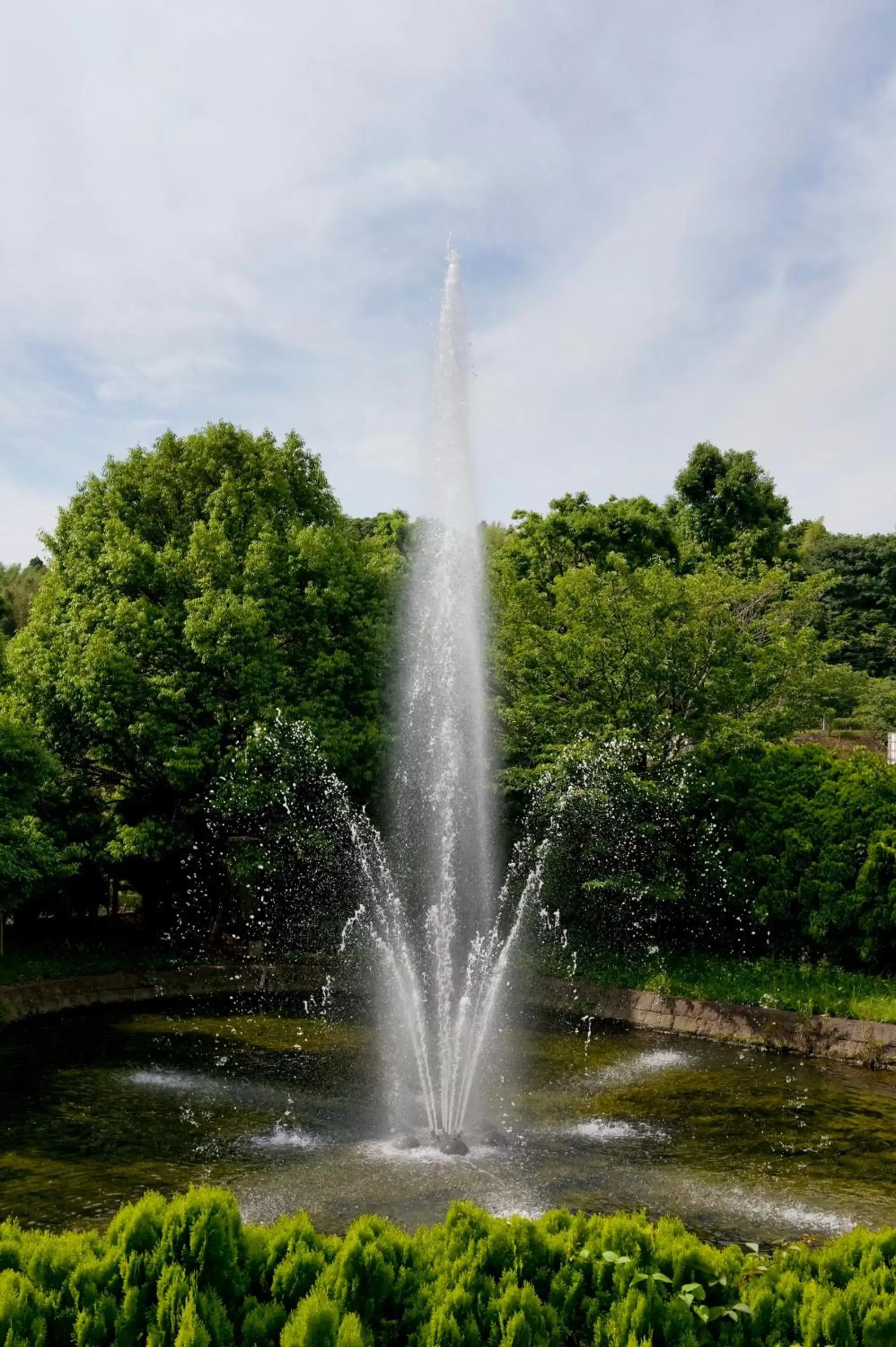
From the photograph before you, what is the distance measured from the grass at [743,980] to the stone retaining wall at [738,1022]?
209mm

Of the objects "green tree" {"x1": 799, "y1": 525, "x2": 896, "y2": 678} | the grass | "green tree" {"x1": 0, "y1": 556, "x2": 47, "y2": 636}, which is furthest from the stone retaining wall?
"green tree" {"x1": 799, "y1": 525, "x2": 896, "y2": 678}

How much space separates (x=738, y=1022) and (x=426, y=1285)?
1077cm

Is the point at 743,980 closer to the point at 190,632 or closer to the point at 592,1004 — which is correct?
the point at 592,1004

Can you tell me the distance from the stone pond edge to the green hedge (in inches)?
362

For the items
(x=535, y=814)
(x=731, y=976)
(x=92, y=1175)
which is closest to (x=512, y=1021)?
(x=731, y=976)

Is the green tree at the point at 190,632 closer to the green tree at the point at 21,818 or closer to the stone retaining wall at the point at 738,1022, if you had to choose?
the green tree at the point at 21,818

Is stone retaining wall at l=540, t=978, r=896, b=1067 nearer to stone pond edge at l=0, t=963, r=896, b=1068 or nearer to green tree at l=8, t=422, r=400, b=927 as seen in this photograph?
stone pond edge at l=0, t=963, r=896, b=1068

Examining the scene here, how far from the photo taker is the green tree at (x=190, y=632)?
18.0 metres

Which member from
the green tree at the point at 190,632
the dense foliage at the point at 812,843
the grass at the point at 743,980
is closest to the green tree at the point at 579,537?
the green tree at the point at 190,632

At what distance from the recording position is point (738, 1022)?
1452cm

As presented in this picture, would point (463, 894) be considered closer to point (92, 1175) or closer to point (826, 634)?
point (92, 1175)

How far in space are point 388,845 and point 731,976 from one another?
781 cm

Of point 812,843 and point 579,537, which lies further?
point 579,537

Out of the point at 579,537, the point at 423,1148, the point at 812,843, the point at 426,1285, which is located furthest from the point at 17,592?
the point at 426,1285
